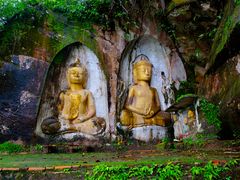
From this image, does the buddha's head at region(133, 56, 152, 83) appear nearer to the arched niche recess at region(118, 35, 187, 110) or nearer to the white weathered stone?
the arched niche recess at region(118, 35, 187, 110)

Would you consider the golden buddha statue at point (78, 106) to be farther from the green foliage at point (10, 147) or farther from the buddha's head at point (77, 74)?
the green foliage at point (10, 147)

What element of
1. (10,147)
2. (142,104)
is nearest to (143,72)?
(142,104)

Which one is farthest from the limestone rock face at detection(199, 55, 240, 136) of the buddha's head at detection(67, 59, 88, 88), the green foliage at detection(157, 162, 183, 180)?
the buddha's head at detection(67, 59, 88, 88)

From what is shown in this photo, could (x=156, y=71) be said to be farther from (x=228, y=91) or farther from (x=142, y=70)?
(x=228, y=91)

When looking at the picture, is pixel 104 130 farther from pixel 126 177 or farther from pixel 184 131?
pixel 126 177

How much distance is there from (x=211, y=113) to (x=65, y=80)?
4.10 metres

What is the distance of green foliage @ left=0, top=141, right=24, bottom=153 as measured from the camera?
702cm

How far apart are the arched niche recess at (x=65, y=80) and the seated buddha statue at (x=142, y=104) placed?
0.61 metres

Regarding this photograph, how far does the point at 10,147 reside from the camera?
711cm

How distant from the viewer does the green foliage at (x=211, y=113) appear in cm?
611

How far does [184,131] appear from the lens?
7.06 m

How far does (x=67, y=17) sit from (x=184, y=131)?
13.8ft

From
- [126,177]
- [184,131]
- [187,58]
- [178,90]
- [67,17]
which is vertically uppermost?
[67,17]

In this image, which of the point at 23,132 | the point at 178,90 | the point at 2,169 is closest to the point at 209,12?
the point at 178,90
